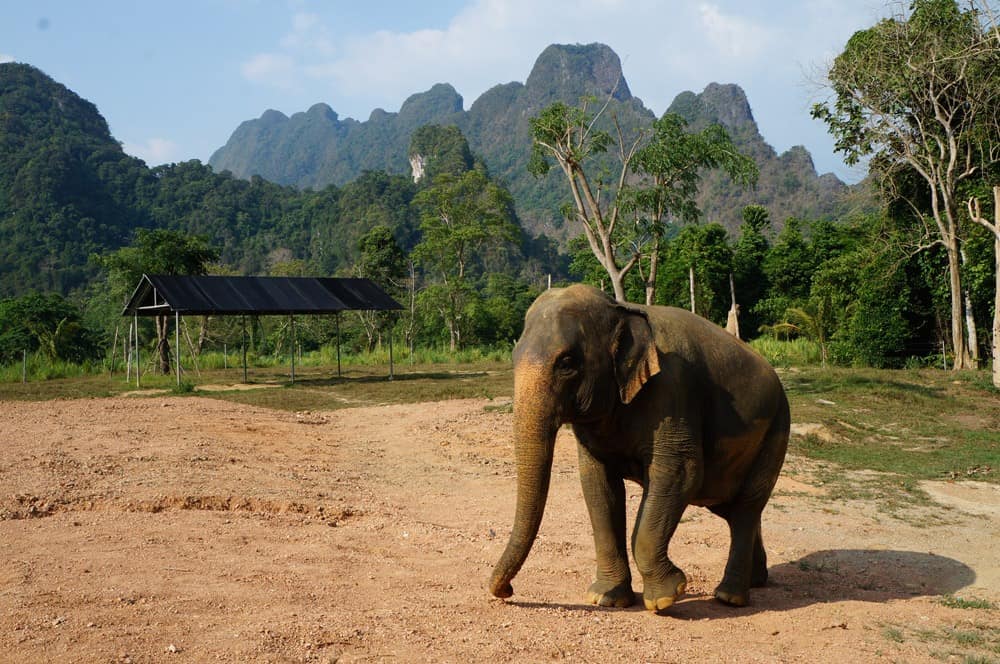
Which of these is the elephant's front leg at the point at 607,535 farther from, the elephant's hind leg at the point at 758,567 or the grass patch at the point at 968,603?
the grass patch at the point at 968,603

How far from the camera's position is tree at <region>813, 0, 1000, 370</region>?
25.8 meters

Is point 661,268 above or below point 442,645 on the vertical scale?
above

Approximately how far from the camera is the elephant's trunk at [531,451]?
4918mm

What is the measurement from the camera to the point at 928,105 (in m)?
27.4

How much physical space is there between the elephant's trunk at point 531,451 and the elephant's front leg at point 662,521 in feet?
2.74

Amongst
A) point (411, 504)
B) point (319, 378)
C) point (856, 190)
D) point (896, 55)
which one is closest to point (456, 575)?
point (411, 504)

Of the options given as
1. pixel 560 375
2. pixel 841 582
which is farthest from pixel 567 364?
pixel 841 582

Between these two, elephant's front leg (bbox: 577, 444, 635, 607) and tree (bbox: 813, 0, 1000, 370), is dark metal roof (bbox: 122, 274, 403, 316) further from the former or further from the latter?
elephant's front leg (bbox: 577, 444, 635, 607)

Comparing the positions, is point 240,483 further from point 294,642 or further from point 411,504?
point 294,642

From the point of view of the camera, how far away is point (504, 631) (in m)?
4.78

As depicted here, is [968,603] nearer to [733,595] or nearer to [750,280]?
[733,595]

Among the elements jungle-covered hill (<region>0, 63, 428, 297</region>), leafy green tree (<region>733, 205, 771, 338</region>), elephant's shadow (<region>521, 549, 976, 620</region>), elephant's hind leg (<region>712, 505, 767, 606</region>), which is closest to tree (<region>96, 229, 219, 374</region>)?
leafy green tree (<region>733, 205, 771, 338</region>)

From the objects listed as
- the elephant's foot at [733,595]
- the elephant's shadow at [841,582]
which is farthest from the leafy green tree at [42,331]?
the elephant's foot at [733,595]

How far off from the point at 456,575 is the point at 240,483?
3805mm
